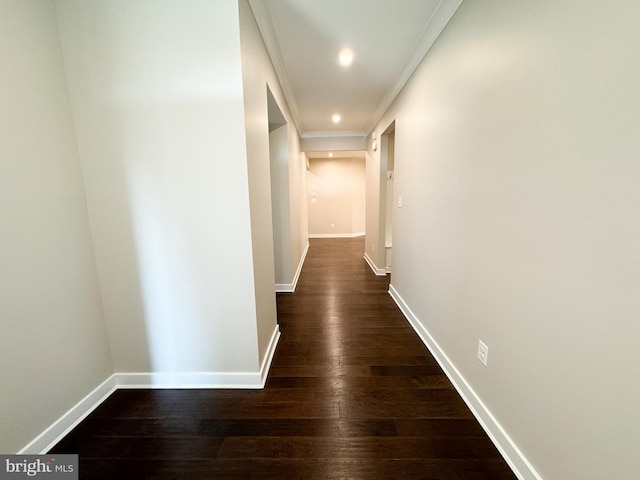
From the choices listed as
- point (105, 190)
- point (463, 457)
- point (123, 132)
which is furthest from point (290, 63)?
point (463, 457)

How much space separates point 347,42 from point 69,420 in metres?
3.11

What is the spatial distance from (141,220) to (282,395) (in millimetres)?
1443

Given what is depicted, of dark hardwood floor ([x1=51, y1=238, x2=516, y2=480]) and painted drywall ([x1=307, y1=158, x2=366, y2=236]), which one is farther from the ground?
painted drywall ([x1=307, y1=158, x2=366, y2=236])

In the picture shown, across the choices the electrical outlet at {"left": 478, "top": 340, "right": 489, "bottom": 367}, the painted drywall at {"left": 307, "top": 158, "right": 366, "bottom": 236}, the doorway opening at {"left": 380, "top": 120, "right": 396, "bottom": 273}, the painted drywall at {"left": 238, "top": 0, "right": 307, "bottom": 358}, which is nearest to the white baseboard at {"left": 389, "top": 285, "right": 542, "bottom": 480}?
the electrical outlet at {"left": 478, "top": 340, "right": 489, "bottom": 367}

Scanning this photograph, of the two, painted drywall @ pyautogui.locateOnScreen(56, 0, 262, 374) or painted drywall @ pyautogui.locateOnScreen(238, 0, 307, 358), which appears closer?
painted drywall @ pyautogui.locateOnScreen(56, 0, 262, 374)

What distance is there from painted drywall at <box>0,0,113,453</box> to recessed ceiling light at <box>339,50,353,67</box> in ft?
6.08

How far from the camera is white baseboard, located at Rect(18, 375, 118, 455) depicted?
121 centimetres

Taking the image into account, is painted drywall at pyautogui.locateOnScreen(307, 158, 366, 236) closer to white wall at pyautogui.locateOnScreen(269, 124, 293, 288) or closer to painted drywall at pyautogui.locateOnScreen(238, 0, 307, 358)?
white wall at pyautogui.locateOnScreen(269, 124, 293, 288)

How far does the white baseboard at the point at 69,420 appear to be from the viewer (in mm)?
1214

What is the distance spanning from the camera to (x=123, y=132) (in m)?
1.42

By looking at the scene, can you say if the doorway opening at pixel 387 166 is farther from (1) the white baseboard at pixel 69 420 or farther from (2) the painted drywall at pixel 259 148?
(1) the white baseboard at pixel 69 420

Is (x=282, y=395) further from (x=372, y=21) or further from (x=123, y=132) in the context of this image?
(x=372, y=21)

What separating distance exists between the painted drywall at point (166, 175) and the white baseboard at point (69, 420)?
0.17 metres

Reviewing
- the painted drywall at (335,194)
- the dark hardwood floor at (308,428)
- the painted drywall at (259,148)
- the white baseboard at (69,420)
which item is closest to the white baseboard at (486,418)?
the dark hardwood floor at (308,428)
